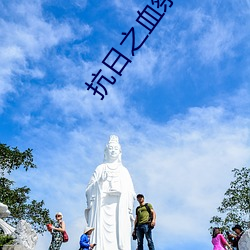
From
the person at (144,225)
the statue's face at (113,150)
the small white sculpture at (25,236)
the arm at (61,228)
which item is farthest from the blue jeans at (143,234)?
the statue's face at (113,150)

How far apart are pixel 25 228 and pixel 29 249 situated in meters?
0.52

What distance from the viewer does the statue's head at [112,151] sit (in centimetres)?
1450

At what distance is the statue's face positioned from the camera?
14.5 meters

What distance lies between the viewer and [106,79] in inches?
385

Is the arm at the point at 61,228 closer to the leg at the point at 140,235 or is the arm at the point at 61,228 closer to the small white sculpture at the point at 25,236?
the small white sculpture at the point at 25,236

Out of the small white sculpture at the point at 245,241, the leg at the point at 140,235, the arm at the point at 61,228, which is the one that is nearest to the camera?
the small white sculpture at the point at 245,241

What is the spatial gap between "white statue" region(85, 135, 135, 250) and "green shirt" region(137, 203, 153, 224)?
2.88 meters

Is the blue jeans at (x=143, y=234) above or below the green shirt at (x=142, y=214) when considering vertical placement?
below

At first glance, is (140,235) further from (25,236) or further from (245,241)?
(25,236)

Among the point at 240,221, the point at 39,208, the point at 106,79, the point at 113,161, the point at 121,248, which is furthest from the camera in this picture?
the point at 39,208

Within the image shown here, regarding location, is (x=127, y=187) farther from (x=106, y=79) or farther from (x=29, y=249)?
(x=106, y=79)

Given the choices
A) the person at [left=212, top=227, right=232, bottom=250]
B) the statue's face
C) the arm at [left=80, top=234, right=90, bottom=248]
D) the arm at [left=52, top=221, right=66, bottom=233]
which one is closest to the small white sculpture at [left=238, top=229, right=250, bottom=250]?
the person at [left=212, top=227, right=232, bottom=250]

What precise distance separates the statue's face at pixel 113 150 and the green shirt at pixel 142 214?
12.6 ft

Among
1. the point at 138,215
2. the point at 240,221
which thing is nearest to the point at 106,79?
the point at 138,215
